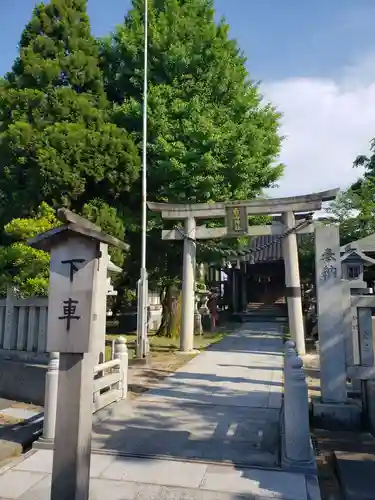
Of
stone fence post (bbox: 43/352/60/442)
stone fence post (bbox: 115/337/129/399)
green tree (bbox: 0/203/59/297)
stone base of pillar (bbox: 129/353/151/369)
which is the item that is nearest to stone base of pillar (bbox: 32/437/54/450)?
stone fence post (bbox: 43/352/60/442)

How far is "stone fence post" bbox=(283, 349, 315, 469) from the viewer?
4.32 m

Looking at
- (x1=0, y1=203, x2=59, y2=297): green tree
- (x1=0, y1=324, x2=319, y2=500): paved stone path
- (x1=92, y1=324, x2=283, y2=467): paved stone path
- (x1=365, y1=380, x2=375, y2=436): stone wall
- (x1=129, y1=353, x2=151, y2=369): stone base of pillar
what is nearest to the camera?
(x1=0, y1=324, x2=319, y2=500): paved stone path

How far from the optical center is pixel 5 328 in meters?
8.25

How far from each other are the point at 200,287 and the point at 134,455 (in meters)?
15.8

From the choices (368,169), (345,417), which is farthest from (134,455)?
(368,169)

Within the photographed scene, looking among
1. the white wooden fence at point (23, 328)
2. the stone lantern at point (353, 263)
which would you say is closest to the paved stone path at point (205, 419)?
the white wooden fence at point (23, 328)

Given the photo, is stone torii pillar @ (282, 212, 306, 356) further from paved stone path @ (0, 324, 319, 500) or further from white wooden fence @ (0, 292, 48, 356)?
white wooden fence @ (0, 292, 48, 356)

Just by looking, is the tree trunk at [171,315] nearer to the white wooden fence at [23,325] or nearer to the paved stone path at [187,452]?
the paved stone path at [187,452]

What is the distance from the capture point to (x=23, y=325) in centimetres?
798

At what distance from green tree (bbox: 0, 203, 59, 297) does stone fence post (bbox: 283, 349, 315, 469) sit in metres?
5.44

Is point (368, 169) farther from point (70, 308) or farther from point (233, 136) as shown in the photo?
point (70, 308)

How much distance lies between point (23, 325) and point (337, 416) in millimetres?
5911

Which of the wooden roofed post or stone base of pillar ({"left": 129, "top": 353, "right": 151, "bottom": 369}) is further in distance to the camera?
stone base of pillar ({"left": 129, "top": 353, "right": 151, "bottom": 369})

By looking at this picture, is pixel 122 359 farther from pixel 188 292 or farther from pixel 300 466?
pixel 188 292
